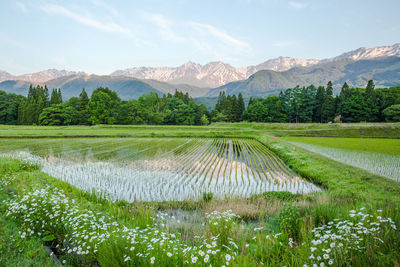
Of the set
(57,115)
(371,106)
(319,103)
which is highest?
(319,103)

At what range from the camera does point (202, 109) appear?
77.9 meters

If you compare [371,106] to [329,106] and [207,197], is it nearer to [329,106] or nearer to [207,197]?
[329,106]

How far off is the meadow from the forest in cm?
5583

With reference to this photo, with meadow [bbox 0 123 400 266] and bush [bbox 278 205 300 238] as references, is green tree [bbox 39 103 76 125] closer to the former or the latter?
meadow [bbox 0 123 400 266]

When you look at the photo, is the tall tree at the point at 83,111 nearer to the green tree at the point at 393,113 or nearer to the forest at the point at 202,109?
the forest at the point at 202,109

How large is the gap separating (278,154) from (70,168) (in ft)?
47.7

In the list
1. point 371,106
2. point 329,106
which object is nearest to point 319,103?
point 329,106

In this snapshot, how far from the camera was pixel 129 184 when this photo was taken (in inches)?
312

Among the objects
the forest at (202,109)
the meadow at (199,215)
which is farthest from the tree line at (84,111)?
the meadow at (199,215)

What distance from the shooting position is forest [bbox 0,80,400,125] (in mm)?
54519

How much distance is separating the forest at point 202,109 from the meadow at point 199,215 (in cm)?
5583

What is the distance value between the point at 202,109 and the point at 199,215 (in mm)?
73491

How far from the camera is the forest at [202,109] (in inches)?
2146

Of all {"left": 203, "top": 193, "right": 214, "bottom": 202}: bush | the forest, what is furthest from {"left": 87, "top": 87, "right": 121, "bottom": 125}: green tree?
{"left": 203, "top": 193, "right": 214, "bottom": 202}: bush
